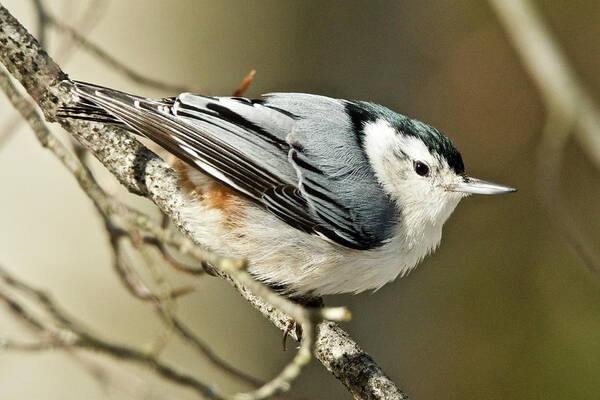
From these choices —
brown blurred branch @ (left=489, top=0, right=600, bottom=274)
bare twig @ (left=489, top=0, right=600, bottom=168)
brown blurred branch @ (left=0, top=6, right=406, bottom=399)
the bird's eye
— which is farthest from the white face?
bare twig @ (left=489, top=0, right=600, bottom=168)

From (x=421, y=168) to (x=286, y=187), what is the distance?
1.49 ft

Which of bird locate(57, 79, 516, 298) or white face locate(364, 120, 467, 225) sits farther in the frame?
white face locate(364, 120, 467, 225)

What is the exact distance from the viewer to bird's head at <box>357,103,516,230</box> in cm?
231

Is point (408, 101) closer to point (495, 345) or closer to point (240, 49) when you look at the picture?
point (240, 49)

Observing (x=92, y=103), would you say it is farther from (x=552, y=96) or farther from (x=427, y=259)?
(x=427, y=259)

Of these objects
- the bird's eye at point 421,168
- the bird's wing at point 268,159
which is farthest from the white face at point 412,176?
the bird's wing at point 268,159

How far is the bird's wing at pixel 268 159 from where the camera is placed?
2.15m

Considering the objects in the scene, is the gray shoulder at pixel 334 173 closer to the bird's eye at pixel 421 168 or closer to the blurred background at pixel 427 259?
the bird's eye at pixel 421 168

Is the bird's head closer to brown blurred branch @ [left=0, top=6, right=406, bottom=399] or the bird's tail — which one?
brown blurred branch @ [left=0, top=6, right=406, bottom=399]

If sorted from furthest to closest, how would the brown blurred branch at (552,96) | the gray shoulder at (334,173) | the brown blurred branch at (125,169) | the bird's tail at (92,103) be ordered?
the brown blurred branch at (552,96), the gray shoulder at (334,173), the bird's tail at (92,103), the brown blurred branch at (125,169)

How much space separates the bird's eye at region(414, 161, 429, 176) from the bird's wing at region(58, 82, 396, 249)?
0.24 metres

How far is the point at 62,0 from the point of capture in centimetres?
280

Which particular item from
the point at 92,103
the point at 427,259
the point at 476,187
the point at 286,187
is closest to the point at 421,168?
the point at 476,187

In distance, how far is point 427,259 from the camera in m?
4.07
